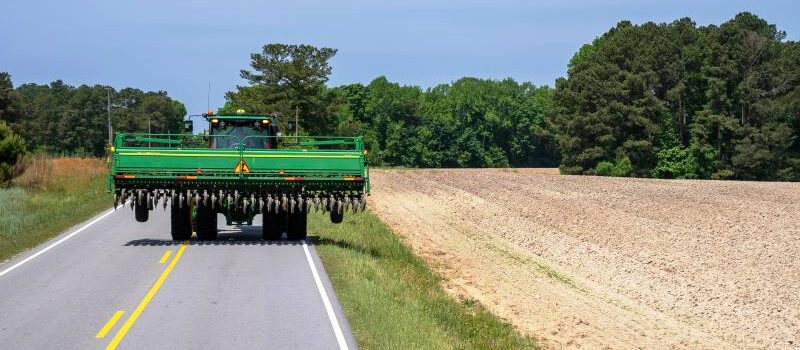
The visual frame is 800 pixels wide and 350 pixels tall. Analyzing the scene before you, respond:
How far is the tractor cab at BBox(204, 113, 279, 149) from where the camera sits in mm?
24375

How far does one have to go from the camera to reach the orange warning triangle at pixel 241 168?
2145cm

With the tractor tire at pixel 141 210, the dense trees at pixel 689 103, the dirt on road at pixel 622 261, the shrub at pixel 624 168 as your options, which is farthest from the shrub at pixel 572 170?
the tractor tire at pixel 141 210

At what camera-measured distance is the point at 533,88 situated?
16275 centimetres

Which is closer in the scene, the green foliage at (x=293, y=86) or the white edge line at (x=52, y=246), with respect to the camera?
the white edge line at (x=52, y=246)

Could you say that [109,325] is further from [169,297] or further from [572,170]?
[572,170]

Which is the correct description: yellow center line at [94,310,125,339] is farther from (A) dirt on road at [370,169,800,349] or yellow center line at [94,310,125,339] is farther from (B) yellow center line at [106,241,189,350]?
(A) dirt on road at [370,169,800,349]

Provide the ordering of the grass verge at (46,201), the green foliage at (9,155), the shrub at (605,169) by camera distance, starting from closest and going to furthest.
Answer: the grass verge at (46,201)
the green foliage at (9,155)
the shrub at (605,169)

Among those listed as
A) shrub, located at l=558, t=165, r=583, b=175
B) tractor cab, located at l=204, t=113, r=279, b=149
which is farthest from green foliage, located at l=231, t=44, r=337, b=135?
tractor cab, located at l=204, t=113, r=279, b=149

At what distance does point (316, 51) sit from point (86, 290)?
257 feet

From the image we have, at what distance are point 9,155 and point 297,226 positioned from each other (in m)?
28.7

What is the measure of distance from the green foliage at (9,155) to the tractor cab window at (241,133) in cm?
2555

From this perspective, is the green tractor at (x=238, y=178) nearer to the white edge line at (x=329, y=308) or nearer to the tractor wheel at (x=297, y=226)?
Answer: the tractor wheel at (x=297, y=226)

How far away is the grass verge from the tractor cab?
18.9 ft

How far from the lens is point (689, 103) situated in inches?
3479
